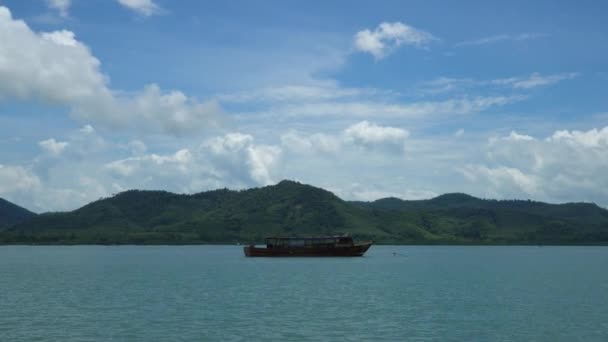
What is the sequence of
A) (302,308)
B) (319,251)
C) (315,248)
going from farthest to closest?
(319,251) → (315,248) → (302,308)

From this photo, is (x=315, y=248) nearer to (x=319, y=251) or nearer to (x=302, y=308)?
(x=319, y=251)

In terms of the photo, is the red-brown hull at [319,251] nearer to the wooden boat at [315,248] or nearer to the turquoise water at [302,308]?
the wooden boat at [315,248]

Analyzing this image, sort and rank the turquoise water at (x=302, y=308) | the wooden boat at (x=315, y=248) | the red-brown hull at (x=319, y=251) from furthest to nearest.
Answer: the red-brown hull at (x=319, y=251) → the wooden boat at (x=315, y=248) → the turquoise water at (x=302, y=308)

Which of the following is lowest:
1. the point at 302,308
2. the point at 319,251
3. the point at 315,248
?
the point at 302,308

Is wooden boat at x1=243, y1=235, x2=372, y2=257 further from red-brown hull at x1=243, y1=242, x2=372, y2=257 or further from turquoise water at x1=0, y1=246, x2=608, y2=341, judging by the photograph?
turquoise water at x1=0, y1=246, x2=608, y2=341

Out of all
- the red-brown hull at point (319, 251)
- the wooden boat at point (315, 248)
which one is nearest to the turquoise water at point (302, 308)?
the wooden boat at point (315, 248)

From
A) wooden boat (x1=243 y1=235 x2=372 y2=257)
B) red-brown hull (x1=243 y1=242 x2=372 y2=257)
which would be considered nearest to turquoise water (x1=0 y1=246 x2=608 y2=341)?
wooden boat (x1=243 y1=235 x2=372 y2=257)

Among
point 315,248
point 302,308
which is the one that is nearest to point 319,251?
point 315,248

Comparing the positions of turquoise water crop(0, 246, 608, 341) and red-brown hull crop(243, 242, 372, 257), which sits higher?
red-brown hull crop(243, 242, 372, 257)

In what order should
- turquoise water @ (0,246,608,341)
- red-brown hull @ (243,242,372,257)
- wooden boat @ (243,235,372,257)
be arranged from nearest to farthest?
turquoise water @ (0,246,608,341) < wooden boat @ (243,235,372,257) < red-brown hull @ (243,242,372,257)

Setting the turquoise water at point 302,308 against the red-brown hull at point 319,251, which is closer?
the turquoise water at point 302,308

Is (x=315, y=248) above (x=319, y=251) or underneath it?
above

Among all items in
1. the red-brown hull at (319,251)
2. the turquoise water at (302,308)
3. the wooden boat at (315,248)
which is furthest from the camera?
the red-brown hull at (319,251)

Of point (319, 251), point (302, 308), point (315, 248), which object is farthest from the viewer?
point (319, 251)
